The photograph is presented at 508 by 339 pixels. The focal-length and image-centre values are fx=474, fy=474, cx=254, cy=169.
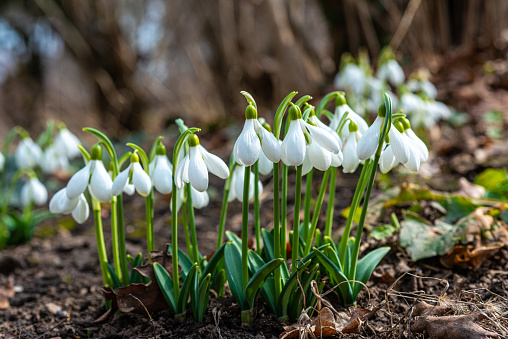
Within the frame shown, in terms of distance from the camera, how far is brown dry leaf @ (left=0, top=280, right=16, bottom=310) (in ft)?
6.98

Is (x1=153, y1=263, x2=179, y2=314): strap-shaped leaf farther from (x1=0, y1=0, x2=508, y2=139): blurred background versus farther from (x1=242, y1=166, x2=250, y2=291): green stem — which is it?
(x1=0, y1=0, x2=508, y2=139): blurred background

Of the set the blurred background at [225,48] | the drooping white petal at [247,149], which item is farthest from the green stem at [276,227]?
the blurred background at [225,48]

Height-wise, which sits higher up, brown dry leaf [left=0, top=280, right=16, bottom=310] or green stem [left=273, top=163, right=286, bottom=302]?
green stem [left=273, top=163, right=286, bottom=302]

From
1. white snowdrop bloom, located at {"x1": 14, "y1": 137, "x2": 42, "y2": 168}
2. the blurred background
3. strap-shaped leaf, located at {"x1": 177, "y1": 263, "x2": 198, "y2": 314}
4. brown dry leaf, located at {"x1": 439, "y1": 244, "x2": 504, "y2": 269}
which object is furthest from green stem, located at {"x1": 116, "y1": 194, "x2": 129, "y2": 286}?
the blurred background

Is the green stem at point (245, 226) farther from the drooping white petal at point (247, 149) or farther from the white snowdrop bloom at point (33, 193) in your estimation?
the white snowdrop bloom at point (33, 193)

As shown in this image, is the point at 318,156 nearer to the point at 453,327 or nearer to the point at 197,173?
the point at 197,173

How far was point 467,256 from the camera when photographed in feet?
6.07

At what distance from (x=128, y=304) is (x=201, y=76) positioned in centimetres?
465

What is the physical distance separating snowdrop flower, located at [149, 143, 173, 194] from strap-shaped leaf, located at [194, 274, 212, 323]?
0.30 m

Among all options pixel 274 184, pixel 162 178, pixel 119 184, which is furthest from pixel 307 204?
pixel 119 184

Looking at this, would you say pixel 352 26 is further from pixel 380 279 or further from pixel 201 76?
pixel 380 279

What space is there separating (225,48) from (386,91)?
2500 mm

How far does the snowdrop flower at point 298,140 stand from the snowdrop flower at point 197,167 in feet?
0.62

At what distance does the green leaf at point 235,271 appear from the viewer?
1515mm
